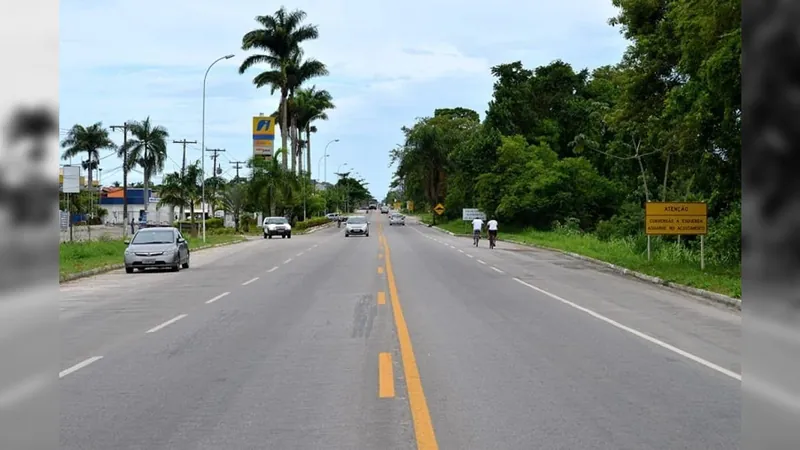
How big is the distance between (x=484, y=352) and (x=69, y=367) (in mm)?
5074

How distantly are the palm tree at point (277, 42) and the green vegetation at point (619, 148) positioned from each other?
654 inches

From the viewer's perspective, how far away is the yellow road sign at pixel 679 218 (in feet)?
81.6

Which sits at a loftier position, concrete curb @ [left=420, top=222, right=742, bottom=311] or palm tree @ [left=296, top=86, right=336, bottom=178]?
palm tree @ [left=296, top=86, right=336, bottom=178]

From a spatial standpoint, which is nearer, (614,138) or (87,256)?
(87,256)

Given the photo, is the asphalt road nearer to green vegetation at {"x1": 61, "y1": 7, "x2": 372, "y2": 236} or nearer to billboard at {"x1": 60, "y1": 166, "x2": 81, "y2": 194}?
billboard at {"x1": 60, "y1": 166, "x2": 81, "y2": 194}

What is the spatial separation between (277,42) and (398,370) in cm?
6179

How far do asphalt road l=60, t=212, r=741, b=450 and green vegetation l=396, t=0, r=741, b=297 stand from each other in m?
5.30

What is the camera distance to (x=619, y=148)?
3691 cm

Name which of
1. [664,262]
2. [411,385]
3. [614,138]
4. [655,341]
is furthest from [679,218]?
[411,385]

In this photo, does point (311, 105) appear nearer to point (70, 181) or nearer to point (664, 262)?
point (70, 181)

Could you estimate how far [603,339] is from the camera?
11.7 m

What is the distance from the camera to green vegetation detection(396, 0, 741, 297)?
20.6 m

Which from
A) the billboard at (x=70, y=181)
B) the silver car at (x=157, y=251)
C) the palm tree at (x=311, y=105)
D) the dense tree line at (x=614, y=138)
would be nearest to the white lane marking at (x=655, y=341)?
the dense tree line at (x=614, y=138)

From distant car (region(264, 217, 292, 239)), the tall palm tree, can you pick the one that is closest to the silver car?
distant car (region(264, 217, 292, 239))
